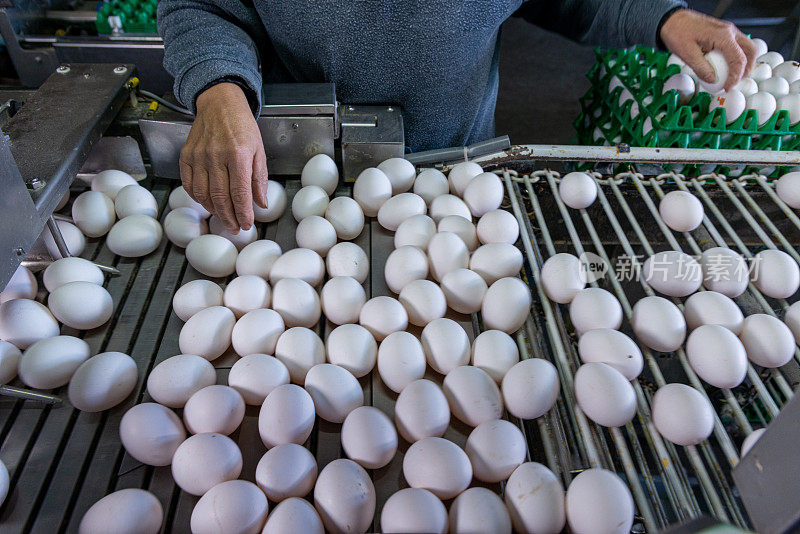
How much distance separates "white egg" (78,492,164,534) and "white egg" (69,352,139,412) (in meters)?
0.17

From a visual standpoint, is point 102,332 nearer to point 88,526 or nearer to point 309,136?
point 88,526

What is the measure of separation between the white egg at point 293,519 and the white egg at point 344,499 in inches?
0.7

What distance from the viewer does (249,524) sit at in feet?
2.46

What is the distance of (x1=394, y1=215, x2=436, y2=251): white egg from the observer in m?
1.16

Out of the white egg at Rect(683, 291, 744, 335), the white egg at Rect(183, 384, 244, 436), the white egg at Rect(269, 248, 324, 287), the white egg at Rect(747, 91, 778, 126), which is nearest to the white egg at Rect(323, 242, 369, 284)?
the white egg at Rect(269, 248, 324, 287)

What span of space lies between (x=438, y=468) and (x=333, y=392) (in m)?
0.21

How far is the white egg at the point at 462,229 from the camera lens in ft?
3.90

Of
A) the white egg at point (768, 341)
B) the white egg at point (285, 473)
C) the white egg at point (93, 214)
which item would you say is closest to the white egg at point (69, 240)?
the white egg at point (93, 214)

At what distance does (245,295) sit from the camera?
104 cm

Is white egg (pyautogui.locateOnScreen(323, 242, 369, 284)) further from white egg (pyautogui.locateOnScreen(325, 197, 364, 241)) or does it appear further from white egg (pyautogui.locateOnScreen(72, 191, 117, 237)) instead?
white egg (pyautogui.locateOnScreen(72, 191, 117, 237))

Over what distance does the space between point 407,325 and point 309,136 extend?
540 millimetres

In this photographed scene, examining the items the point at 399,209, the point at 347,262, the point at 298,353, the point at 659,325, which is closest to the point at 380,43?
the point at 399,209

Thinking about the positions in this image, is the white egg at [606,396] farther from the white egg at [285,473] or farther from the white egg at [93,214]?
the white egg at [93,214]

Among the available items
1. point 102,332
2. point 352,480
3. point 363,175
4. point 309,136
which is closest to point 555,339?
point 352,480
